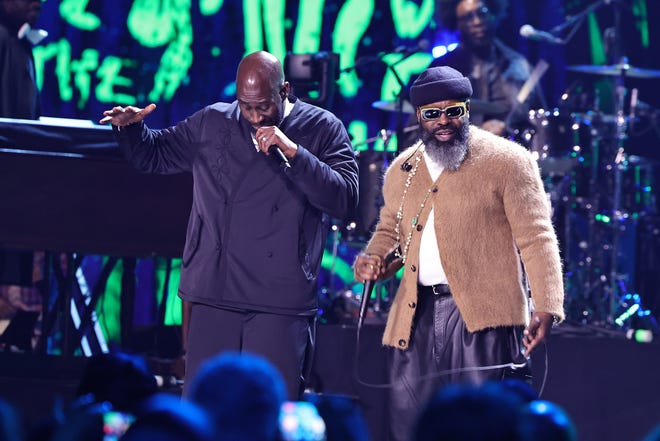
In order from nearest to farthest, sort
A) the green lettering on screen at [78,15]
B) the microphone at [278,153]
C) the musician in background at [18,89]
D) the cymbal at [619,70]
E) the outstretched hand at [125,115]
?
the microphone at [278,153]
the outstretched hand at [125,115]
the musician in background at [18,89]
the cymbal at [619,70]
the green lettering on screen at [78,15]

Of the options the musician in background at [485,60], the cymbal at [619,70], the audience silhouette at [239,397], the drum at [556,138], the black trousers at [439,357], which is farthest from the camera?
the musician in background at [485,60]

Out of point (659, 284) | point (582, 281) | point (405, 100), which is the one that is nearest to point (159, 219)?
point (405, 100)

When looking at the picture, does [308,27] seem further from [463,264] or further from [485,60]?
[463,264]

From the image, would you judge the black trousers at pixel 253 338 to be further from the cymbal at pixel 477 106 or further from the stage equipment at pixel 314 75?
the cymbal at pixel 477 106

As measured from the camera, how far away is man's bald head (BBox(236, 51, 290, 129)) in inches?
184

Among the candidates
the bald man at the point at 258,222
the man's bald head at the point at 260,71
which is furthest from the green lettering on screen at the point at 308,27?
the man's bald head at the point at 260,71

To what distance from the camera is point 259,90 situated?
15.4ft

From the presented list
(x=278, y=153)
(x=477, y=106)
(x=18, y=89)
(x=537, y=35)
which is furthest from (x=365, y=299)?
(x=537, y=35)

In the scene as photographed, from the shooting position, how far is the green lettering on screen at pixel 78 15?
11.0 metres

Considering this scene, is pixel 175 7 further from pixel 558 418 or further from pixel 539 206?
pixel 558 418

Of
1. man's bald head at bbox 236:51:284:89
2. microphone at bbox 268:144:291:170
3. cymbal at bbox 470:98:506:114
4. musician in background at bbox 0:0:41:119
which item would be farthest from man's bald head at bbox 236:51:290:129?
cymbal at bbox 470:98:506:114

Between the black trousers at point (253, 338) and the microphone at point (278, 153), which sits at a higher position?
the microphone at point (278, 153)

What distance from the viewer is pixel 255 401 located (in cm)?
209

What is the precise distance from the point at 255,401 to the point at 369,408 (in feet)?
17.5
